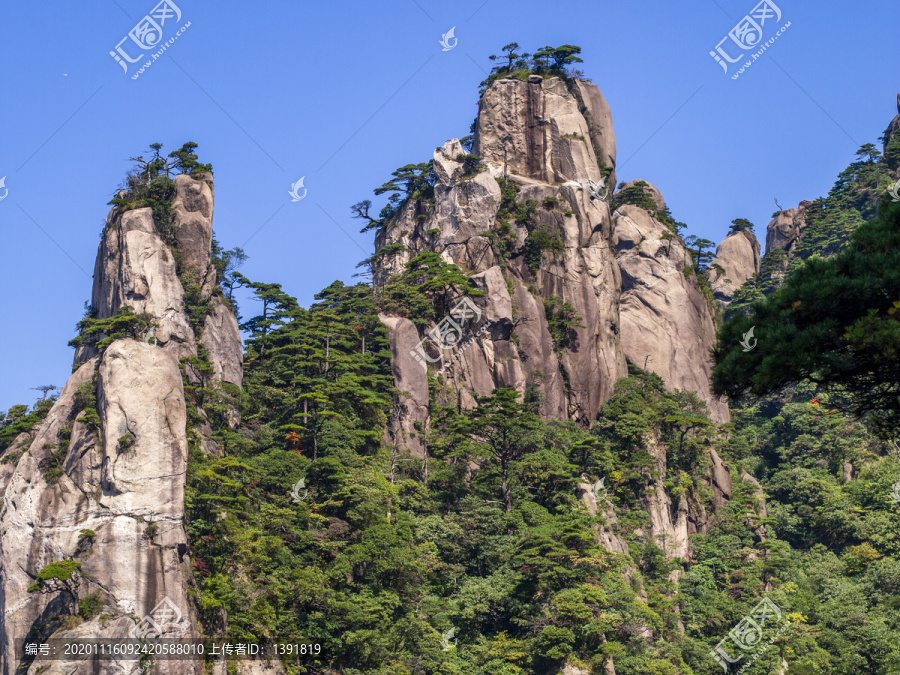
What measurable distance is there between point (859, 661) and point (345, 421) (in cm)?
2038

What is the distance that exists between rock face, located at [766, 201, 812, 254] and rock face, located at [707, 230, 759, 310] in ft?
5.61

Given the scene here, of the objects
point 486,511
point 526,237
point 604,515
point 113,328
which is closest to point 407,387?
point 486,511

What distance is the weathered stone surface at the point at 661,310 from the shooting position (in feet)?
166

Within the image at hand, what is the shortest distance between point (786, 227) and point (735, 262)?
24.5 feet

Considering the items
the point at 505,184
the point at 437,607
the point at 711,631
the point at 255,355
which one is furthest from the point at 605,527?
the point at 505,184

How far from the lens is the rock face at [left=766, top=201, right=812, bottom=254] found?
75425 millimetres

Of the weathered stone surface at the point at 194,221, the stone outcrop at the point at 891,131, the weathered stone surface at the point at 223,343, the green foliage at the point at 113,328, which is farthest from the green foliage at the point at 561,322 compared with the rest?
the stone outcrop at the point at 891,131

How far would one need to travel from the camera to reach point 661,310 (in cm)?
5194

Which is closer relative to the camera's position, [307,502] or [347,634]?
[347,634]

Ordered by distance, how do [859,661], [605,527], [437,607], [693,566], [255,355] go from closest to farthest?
[437,607] < [859,661] < [605,527] < [693,566] < [255,355]

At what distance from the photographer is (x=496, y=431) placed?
38.3 m

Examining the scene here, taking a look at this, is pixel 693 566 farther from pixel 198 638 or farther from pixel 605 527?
pixel 198 638

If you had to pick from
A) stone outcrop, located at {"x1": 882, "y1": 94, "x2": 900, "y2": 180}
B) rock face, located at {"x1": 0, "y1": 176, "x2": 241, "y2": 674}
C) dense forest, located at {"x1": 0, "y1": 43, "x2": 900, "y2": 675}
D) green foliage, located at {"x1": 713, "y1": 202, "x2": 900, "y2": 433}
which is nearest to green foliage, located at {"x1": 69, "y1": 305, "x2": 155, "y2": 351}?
dense forest, located at {"x1": 0, "y1": 43, "x2": 900, "y2": 675}

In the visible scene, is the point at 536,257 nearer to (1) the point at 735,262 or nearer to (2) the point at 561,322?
(2) the point at 561,322
